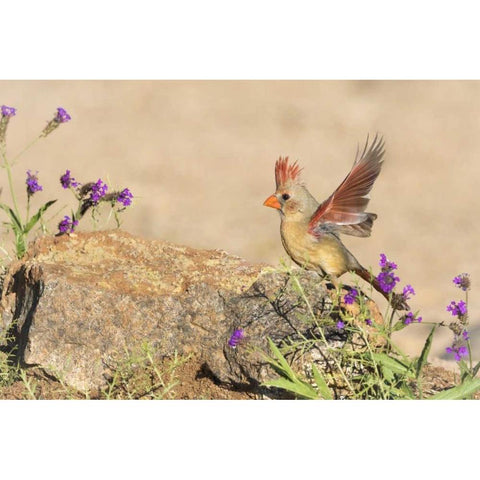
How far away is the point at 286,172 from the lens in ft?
17.2

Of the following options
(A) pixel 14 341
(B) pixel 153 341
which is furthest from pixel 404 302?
(A) pixel 14 341

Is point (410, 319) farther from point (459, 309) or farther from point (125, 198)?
point (125, 198)

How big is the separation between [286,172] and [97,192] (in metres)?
1.38

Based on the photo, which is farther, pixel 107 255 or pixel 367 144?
pixel 107 255

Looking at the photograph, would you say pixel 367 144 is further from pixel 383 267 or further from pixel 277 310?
pixel 277 310

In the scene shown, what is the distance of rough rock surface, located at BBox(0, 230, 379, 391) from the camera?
4742 millimetres

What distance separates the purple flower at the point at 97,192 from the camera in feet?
18.7

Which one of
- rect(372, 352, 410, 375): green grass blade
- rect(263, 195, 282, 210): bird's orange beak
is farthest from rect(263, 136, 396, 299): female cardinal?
rect(372, 352, 410, 375): green grass blade

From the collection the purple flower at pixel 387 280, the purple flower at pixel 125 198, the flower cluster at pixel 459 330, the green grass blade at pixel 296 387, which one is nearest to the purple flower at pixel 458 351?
the flower cluster at pixel 459 330

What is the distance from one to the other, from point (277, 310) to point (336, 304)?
35 cm

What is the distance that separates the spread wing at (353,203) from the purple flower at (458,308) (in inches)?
31.4

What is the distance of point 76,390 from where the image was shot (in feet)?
15.9

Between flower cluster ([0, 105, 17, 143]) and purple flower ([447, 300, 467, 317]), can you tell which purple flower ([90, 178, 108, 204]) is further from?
purple flower ([447, 300, 467, 317])

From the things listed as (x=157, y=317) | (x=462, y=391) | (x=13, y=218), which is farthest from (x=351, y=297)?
(x=13, y=218)
